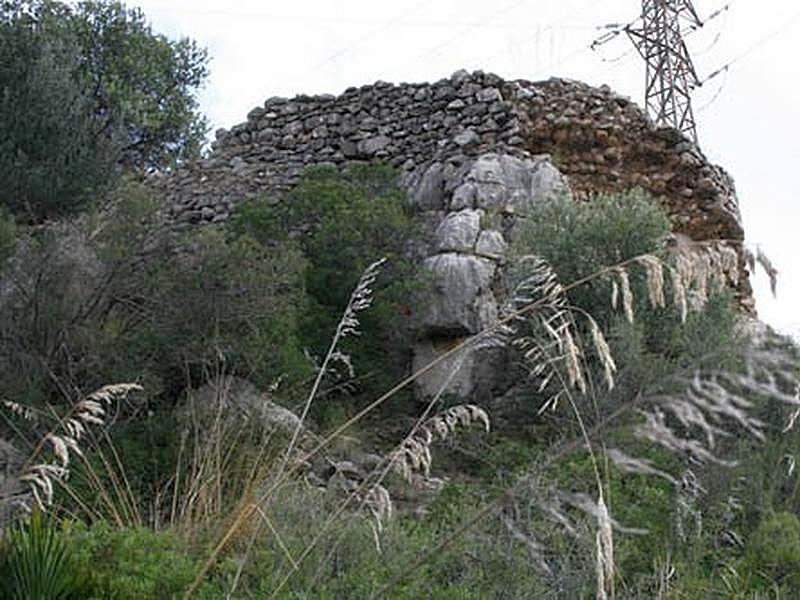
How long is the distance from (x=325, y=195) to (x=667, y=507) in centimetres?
494

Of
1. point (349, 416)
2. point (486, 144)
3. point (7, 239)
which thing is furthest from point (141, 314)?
point (486, 144)

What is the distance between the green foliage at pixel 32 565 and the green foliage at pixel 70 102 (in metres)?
6.33

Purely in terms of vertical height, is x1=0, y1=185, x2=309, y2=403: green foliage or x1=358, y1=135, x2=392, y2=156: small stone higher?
x1=358, y1=135, x2=392, y2=156: small stone

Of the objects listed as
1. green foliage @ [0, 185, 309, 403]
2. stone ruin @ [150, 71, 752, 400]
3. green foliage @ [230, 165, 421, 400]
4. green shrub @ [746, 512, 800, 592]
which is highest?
stone ruin @ [150, 71, 752, 400]

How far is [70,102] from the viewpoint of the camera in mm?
10961

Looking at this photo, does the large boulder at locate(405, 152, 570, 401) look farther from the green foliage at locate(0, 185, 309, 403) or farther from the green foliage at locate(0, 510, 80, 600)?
the green foliage at locate(0, 510, 80, 600)

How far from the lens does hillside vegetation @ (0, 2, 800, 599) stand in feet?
10.8

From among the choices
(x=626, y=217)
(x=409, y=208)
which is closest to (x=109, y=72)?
(x=409, y=208)

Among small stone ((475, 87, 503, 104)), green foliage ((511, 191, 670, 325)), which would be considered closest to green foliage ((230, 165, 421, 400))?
Answer: green foliage ((511, 191, 670, 325))

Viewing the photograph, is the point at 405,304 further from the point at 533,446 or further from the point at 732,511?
the point at 732,511

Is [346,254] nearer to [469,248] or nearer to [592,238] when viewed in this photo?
[469,248]

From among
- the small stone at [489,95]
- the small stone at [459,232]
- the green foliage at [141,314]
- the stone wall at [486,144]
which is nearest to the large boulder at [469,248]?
the small stone at [459,232]

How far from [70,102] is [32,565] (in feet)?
26.7

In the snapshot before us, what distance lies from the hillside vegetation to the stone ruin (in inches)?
12.6
